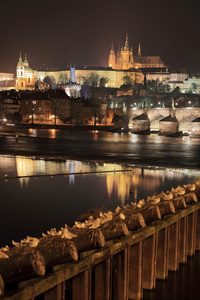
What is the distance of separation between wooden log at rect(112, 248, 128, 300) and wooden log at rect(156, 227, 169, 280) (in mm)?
1803

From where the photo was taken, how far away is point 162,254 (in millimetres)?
9992

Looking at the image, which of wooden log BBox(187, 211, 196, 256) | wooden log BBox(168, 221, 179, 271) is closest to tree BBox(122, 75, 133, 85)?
wooden log BBox(187, 211, 196, 256)

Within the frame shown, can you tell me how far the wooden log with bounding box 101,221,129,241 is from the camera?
27.1 feet

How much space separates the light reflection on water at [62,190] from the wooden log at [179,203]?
4.69 m

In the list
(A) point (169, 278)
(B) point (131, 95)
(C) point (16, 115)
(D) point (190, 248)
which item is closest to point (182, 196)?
(D) point (190, 248)

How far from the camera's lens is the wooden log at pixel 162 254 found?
10016mm

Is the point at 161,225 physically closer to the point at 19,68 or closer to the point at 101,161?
the point at 101,161

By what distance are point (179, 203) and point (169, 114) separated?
7672cm

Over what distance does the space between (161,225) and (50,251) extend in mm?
3739

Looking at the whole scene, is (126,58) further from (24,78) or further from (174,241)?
(174,241)

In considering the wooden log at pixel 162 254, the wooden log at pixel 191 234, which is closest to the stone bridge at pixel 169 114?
the wooden log at pixel 191 234

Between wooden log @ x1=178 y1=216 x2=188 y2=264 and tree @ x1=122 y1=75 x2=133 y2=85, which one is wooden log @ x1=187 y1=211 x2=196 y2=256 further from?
tree @ x1=122 y1=75 x2=133 y2=85

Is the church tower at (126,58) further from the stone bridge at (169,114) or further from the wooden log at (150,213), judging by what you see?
the wooden log at (150,213)

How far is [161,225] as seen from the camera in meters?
9.77
